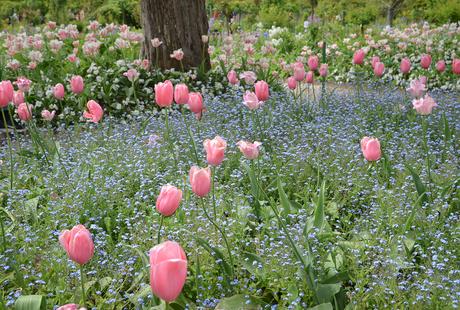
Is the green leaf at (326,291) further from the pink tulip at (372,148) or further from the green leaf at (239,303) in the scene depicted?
the pink tulip at (372,148)

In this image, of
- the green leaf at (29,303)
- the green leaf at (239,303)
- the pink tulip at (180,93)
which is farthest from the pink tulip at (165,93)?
the green leaf at (29,303)

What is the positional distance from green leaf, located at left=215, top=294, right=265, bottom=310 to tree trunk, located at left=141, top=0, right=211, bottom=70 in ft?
14.8

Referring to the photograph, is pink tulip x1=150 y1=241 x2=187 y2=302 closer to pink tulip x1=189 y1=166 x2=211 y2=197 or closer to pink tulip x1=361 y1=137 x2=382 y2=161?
pink tulip x1=189 y1=166 x2=211 y2=197

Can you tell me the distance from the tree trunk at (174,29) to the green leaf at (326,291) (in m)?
4.57

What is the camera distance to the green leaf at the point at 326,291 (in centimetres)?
224

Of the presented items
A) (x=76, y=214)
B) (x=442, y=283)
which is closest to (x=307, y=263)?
(x=442, y=283)

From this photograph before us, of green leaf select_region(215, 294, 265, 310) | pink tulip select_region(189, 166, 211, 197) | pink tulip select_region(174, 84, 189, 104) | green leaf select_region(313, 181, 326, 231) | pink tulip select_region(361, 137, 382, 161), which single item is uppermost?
pink tulip select_region(189, 166, 211, 197)

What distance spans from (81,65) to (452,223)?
5.14m

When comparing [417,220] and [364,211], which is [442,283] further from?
[364,211]

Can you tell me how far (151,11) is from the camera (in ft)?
20.8

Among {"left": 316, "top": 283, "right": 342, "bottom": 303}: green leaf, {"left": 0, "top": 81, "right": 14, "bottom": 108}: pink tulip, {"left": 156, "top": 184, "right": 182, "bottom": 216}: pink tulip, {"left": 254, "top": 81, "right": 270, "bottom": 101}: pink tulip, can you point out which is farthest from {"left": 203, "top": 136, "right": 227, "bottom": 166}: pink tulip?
{"left": 0, "top": 81, "right": 14, "bottom": 108}: pink tulip

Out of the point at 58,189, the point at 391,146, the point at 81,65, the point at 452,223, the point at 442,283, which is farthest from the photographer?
the point at 81,65

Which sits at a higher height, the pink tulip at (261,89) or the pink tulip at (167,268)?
the pink tulip at (167,268)

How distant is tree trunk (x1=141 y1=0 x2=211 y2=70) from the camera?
634 centimetres
